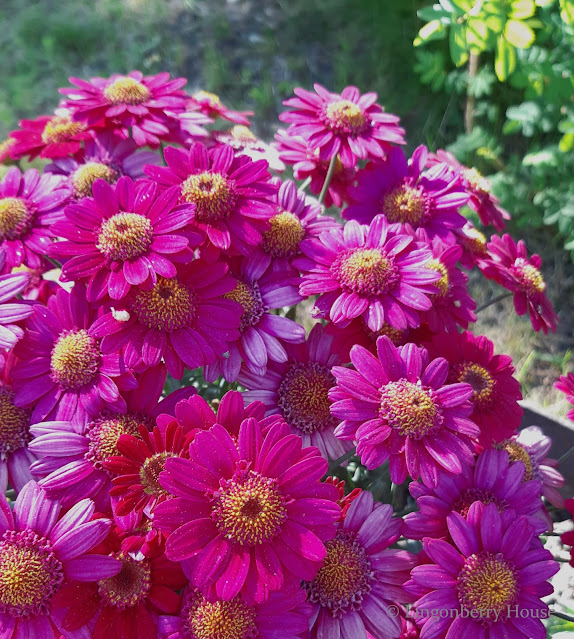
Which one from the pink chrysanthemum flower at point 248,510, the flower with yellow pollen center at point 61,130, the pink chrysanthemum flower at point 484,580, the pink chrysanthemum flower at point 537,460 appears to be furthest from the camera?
the flower with yellow pollen center at point 61,130

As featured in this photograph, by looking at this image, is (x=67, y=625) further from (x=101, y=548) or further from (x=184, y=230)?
(x=184, y=230)

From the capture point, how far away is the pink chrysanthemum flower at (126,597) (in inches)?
34.8

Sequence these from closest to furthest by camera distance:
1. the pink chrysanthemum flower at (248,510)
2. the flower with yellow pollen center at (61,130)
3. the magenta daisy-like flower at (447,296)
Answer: the pink chrysanthemum flower at (248,510) → the magenta daisy-like flower at (447,296) → the flower with yellow pollen center at (61,130)

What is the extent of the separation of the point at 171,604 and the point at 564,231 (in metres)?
2.04

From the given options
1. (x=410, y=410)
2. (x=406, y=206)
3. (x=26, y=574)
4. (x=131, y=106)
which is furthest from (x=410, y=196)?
(x=26, y=574)

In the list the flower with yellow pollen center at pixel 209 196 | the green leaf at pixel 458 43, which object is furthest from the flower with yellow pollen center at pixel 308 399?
the green leaf at pixel 458 43

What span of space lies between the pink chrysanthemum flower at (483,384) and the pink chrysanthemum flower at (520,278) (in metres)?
0.19

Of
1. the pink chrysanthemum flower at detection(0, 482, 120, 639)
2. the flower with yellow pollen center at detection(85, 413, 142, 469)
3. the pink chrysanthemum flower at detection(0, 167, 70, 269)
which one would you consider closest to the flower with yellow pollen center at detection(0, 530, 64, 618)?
the pink chrysanthemum flower at detection(0, 482, 120, 639)

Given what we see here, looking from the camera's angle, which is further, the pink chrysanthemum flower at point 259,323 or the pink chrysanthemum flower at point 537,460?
the pink chrysanthemum flower at point 537,460

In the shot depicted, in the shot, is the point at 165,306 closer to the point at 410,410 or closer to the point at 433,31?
the point at 410,410

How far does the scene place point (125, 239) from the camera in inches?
41.1

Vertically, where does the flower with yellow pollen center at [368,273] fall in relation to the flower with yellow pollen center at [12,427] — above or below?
above

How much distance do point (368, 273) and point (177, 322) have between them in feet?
1.12

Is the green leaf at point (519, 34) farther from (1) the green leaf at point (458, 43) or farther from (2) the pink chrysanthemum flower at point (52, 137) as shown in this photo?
(2) the pink chrysanthemum flower at point (52, 137)
